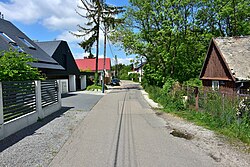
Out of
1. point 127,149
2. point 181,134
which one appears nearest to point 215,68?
point 181,134

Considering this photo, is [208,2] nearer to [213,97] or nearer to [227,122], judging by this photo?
[213,97]

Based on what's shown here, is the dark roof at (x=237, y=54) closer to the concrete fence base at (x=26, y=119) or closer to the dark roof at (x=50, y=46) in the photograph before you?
the concrete fence base at (x=26, y=119)

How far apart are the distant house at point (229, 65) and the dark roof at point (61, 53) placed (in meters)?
16.8

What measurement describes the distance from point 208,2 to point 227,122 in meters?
20.4

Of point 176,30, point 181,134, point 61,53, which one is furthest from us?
point 61,53

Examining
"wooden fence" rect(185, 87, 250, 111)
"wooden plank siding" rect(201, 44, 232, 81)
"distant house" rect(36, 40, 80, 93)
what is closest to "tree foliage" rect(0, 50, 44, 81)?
"wooden fence" rect(185, 87, 250, 111)

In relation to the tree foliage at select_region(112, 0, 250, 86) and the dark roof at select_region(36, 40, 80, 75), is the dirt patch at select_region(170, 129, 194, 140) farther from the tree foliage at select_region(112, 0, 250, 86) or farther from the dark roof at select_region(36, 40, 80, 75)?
the dark roof at select_region(36, 40, 80, 75)

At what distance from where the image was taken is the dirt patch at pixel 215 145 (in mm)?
4359

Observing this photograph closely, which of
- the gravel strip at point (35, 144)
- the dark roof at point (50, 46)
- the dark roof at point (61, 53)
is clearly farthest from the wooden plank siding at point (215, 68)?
the dark roof at point (50, 46)

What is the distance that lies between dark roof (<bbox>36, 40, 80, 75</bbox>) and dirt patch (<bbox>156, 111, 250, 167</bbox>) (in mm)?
20125

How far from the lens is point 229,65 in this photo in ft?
45.9

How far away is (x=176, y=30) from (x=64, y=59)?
14.5 m

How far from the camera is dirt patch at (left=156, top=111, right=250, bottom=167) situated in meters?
4.36

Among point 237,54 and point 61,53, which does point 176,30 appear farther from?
point 61,53
